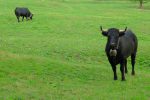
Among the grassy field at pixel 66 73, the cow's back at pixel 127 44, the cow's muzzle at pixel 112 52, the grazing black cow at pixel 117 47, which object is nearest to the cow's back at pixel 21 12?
the grassy field at pixel 66 73

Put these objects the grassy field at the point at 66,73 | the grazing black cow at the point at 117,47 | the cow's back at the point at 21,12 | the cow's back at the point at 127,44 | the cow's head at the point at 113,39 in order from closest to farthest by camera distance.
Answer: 1. the grassy field at the point at 66,73
2. the cow's head at the point at 113,39
3. the grazing black cow at the point at 117,47
4. the cow's back at the point at 127,44
5. the cow's back at the point at 21,12

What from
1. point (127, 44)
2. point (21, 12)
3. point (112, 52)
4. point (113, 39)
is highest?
point (113, 39)

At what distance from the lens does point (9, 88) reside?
12875 millimetres

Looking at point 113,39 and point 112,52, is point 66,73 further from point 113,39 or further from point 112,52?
point 113,39

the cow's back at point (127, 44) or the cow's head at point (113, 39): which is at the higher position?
the cow's head at point (113, 39)

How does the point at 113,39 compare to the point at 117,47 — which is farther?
the point at 117,47

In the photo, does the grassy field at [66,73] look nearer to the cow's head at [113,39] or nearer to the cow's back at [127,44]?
the cow's back at [127,44]

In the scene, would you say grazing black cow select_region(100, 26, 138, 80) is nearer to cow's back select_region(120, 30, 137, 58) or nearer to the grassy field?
cow's back select_region(120, 30, 137, 58)

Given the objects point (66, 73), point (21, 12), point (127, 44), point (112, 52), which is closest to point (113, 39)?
point (112, 52)

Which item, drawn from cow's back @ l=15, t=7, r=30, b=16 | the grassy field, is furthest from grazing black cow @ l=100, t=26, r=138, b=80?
cow's back @ l=15, t=7, r=30, b=16

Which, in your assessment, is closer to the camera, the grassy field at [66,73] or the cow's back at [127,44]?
the grassy field at [66,73]

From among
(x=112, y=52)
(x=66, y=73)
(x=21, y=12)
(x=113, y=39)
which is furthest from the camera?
(x=21, y=12)

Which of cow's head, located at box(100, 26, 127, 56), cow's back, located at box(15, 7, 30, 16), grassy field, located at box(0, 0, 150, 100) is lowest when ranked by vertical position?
cow's back, located at box(15, 7, 30, 16)

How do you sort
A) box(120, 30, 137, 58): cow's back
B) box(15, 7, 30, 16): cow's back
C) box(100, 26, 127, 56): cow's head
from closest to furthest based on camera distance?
box(100, 26, 127, 56): cow's head, box(120, 30, 137, 58): cow's back, box(15, 7, 30, 16): cow's back
